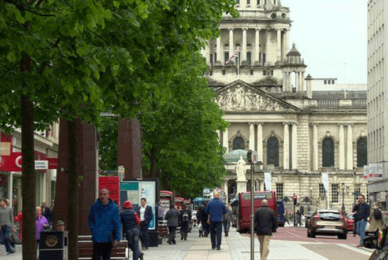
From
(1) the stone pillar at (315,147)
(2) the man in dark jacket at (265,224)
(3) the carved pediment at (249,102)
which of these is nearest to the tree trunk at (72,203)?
(2) the man in dark jacket at (265,224)

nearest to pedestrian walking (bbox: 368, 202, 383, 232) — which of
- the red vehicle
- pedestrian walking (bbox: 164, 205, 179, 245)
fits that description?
pedestrian walking (bbox: 164, 205, 179, 245)

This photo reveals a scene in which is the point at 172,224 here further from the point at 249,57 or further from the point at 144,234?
the point at 249,57

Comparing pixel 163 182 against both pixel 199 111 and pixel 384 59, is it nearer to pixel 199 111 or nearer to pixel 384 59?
pixel 199 111

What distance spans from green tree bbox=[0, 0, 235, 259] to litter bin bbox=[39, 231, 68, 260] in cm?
195

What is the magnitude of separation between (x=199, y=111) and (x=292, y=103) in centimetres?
9516

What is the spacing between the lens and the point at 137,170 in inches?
1373

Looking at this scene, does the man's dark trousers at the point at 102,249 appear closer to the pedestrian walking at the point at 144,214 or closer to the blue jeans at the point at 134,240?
the blue jeans at the point at 134,240

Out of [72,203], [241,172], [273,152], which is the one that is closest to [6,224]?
[72,203]

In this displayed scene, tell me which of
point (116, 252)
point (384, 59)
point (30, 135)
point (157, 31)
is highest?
point (384, 59)

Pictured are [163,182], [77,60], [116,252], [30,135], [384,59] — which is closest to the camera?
[77,60]

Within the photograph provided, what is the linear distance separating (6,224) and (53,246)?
14535mm

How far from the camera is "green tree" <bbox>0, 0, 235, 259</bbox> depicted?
12234 millimetres

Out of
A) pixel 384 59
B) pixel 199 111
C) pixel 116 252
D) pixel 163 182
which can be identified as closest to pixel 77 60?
pixel 116 252

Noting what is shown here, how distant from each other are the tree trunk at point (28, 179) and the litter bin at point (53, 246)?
2402mm
